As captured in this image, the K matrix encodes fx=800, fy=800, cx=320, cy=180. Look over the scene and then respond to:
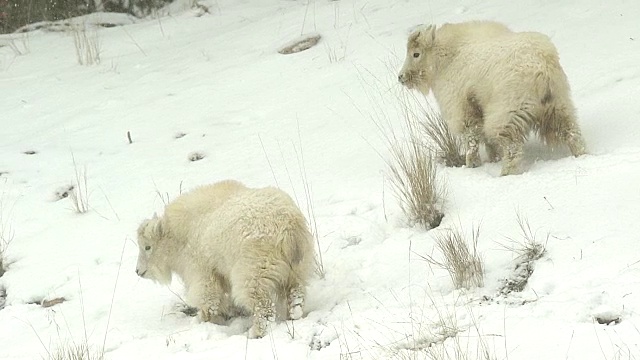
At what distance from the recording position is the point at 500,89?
629 centimetres

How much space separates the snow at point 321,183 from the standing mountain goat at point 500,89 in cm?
26

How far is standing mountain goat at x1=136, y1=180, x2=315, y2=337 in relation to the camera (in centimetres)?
516

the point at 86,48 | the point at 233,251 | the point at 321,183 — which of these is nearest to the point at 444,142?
the point at 321,183

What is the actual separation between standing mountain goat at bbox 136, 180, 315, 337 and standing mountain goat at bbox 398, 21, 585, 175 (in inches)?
76.7

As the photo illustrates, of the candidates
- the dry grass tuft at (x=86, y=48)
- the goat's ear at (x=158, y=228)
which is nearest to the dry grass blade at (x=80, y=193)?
the goat's ear at (x=158, y=228)

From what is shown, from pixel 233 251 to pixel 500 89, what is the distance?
2.52 m

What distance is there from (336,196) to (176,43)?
6.78 meters

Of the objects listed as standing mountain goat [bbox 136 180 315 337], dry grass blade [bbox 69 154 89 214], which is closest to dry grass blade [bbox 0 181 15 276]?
dry grass blade [bbox 69 154 89 214]

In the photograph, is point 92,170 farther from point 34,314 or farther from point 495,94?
point 495,94

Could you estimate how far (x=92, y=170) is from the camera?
8.73 meters

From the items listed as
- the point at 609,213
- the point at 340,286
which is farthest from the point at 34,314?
the point at 609,213

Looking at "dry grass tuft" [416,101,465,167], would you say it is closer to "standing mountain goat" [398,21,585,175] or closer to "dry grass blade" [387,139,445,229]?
"standing mountain goat" [398,21,585,175]

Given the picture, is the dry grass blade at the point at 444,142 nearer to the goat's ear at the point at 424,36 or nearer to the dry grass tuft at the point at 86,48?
the goat's ear at the point at 424,36

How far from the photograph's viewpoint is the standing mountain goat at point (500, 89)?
616 cm
